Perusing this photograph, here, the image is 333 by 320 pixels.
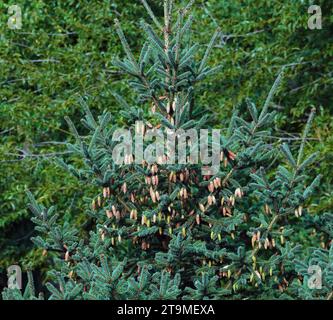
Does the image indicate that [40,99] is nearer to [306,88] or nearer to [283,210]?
[306,88]

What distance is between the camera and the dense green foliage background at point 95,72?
10.1 meters

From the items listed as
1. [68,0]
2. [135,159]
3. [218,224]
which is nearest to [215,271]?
[218,224]

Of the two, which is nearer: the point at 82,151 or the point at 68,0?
the point at 82,151

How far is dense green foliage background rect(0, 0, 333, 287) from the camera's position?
10.1 meters

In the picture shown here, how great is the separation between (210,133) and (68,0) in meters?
5.86

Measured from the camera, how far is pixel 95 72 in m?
10.5

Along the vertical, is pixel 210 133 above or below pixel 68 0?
below

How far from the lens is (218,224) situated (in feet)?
17.6

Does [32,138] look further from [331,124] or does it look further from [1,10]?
[331,124]

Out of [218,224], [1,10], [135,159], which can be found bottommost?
[218,224]
